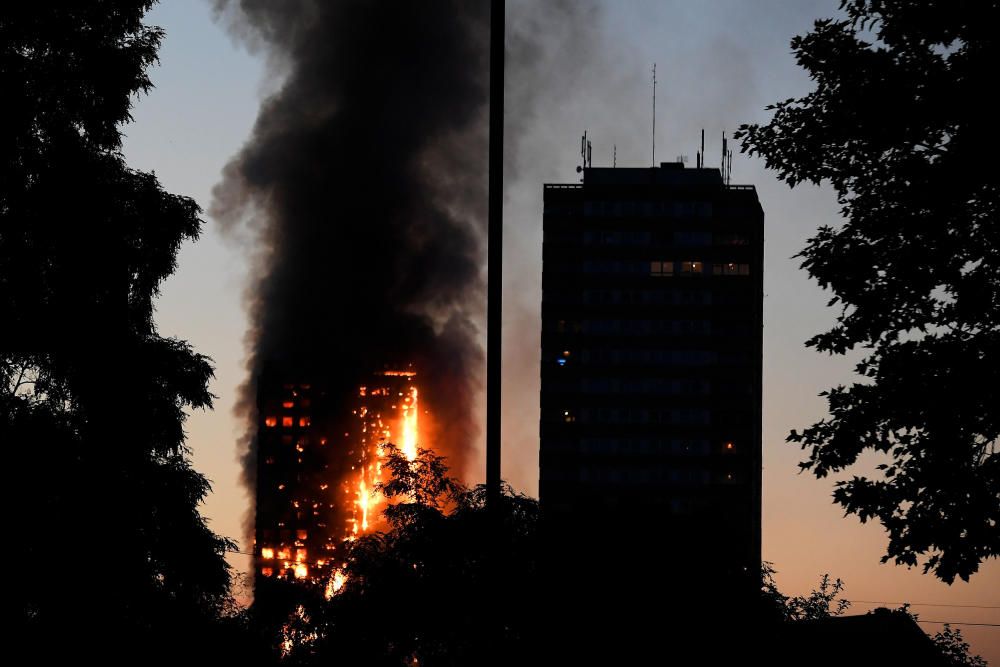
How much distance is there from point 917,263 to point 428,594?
417 inches

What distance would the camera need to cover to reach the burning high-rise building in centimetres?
15462

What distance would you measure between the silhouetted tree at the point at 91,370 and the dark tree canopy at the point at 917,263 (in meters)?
9.76

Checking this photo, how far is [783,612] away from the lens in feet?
78.3

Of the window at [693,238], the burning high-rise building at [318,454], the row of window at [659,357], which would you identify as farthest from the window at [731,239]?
the burning high-rise building at [318,454]

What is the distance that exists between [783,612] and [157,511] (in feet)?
40.9

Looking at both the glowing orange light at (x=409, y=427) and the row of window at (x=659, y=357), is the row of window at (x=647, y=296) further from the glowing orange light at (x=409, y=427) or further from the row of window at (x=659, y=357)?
the glowing orange light at (x=409, y=427)

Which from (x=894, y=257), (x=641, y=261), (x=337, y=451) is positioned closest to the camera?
(x=894, y=257)

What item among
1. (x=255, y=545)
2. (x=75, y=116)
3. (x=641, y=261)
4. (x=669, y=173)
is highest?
(x=669, y=173)

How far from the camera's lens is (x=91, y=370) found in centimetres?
1802

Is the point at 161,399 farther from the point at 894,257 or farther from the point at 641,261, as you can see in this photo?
the point at 641,261

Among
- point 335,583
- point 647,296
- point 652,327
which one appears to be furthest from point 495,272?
point 647,296

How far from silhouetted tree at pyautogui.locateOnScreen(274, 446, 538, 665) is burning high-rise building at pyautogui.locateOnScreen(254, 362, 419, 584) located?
378ft

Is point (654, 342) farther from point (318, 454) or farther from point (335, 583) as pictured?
point (335, 583)

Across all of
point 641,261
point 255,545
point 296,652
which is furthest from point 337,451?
point 296,652
